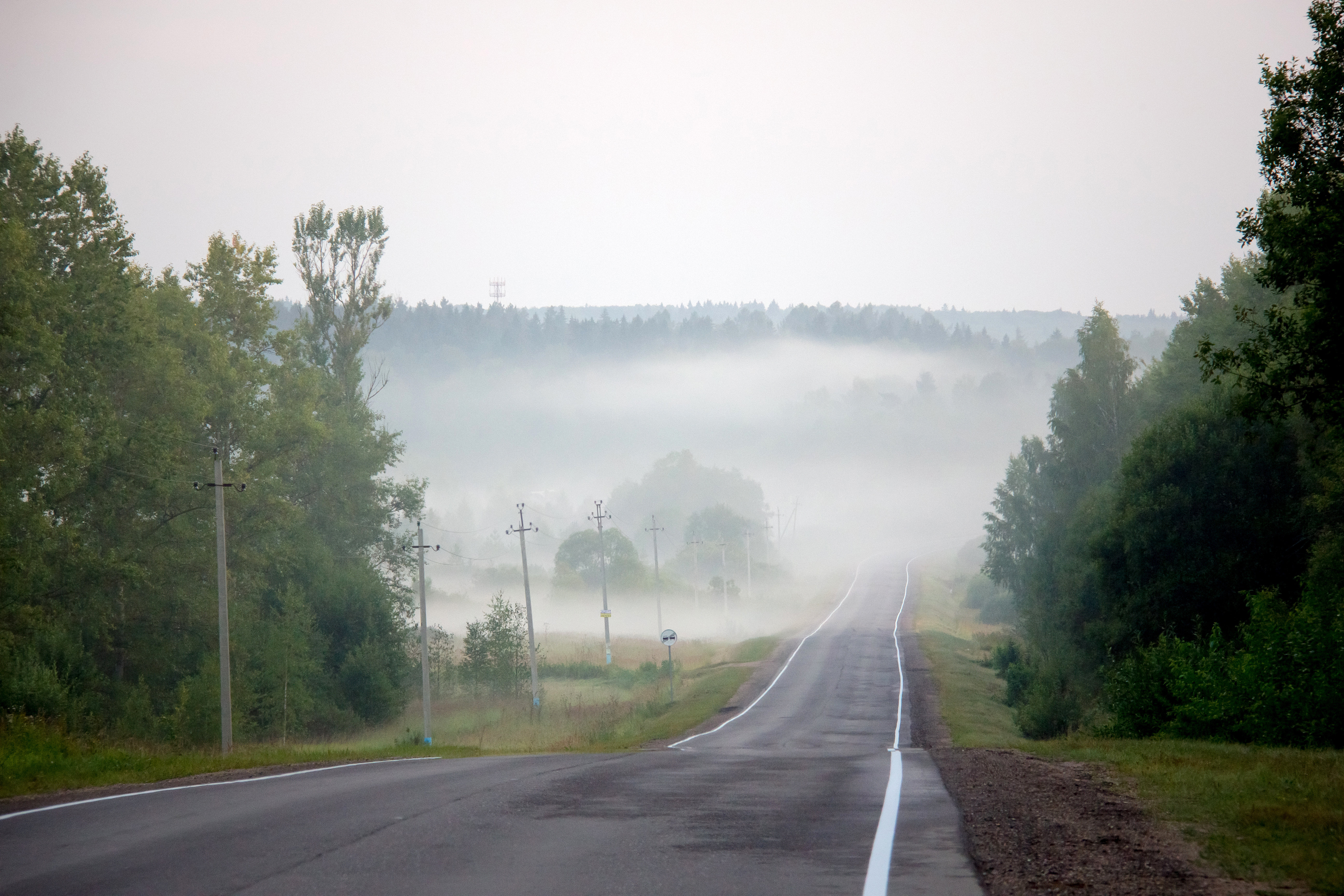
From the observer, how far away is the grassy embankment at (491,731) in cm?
1488

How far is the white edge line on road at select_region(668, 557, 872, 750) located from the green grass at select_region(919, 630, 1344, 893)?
1311 centimetres

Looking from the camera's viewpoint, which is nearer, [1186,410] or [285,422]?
[1186,410]

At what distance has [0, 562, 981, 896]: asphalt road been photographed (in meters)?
6.60

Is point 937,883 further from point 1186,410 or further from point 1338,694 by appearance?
point 1186,410

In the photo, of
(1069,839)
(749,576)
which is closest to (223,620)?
(1069,839)

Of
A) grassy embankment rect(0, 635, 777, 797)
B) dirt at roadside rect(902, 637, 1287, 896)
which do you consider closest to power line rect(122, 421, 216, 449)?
grassy embankment rect(0, 635, 777, 797)

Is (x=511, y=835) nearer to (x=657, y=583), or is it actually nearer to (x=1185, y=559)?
(x=1185, y=559)

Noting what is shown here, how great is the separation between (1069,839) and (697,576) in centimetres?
11015

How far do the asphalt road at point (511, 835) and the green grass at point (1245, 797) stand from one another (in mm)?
1862

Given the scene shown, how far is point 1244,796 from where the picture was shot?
367 inches

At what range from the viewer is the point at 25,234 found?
3247cm

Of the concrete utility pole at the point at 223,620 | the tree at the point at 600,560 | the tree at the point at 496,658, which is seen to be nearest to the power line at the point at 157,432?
the concrete utility pole at the point at 223,620

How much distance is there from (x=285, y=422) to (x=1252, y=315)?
1601 inches

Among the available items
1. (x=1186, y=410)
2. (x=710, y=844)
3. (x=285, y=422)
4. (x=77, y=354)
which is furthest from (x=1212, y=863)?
(x=285, y=422)
